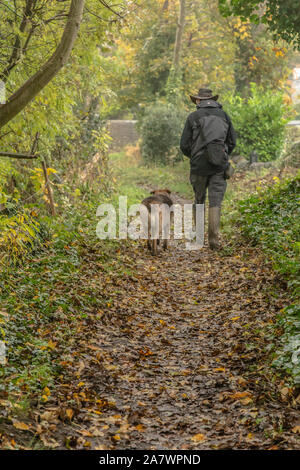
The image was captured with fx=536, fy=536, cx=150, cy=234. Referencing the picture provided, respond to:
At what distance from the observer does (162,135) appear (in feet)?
74.6

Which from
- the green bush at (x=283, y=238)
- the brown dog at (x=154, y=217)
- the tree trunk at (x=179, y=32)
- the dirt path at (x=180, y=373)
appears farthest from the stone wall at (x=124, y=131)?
the dirt path at (x=180, y=373)

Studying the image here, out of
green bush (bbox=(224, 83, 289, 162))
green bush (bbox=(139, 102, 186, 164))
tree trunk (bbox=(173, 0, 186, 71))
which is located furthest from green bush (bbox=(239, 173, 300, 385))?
tree trunk (bbox=(173, 0, 186, 71))

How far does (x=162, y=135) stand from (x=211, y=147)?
13.9 m

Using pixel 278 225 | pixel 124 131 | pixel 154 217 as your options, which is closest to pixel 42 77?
pixel 154 217

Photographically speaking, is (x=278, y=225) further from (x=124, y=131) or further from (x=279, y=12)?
(x=124, y=131)

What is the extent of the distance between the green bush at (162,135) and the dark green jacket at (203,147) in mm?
12868

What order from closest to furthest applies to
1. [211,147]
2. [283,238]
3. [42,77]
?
[42,77]
[283,238]
[211,147]

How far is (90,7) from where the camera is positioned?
23.8 ft

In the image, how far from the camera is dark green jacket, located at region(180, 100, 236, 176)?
30.5ft

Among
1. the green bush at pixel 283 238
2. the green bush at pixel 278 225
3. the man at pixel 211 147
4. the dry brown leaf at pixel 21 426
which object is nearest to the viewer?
the dry brown leaf at pixel 21 426

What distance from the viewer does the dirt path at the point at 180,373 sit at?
386cm

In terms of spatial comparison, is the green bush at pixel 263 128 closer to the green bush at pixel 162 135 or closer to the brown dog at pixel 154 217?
the green bush at pixel 162 135

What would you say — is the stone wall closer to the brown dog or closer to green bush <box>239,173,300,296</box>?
green bush <box>239,173,300,296</box>
